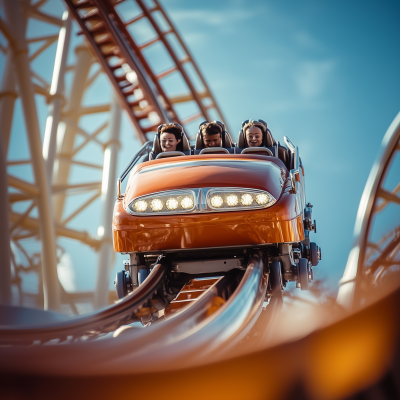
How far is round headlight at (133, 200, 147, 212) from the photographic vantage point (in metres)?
2.87

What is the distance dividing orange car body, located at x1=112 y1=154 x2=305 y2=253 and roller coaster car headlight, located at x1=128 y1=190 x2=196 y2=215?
3cm

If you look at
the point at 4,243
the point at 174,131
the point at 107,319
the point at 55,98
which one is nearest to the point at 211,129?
the point at 174,131

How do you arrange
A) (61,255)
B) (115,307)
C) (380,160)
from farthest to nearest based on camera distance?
(61,255), (380,160), (115,307)

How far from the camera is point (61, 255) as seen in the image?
9.27 m

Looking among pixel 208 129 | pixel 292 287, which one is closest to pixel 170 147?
pixel 208 129

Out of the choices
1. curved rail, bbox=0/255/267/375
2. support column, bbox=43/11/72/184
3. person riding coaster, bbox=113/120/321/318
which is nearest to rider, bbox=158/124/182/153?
person riding coaster, bbox=113/120/321/318

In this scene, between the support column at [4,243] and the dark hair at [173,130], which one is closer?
the dark hair at [173,130]

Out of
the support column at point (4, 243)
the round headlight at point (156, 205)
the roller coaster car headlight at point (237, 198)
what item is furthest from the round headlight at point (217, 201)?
the support column at point (4, 243)

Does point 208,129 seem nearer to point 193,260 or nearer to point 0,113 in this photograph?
point 193,260

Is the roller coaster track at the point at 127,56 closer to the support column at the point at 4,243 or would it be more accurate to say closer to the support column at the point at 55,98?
the support column at the point at 55,98

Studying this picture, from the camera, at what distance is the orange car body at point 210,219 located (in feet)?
9.05

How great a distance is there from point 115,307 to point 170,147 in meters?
2.14

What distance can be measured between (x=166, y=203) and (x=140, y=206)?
0.16 meters

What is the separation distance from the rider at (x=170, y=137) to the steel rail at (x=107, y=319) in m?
1.42
